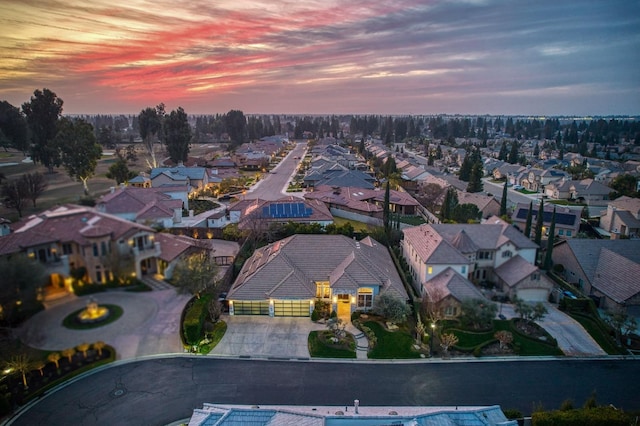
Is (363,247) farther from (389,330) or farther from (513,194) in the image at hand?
(513,194)

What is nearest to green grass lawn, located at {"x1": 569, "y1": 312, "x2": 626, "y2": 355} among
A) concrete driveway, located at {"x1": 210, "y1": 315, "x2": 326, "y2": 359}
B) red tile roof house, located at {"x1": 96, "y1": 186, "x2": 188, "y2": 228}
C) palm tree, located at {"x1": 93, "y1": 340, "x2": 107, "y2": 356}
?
concrete driveway, located at {"x1": 210, "y1": 315, "x2": 326, "y2": 359}

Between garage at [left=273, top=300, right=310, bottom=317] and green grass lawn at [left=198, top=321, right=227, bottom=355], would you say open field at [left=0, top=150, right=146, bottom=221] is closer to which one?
green grass lawn at [left=198, top=321, right=227, bottom=355]

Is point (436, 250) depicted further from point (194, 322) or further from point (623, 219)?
point (623, 219)

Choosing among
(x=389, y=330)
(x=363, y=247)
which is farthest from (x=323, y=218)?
Result: (x=389, y=330)

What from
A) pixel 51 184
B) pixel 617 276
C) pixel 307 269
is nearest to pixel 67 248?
pixel 51 184

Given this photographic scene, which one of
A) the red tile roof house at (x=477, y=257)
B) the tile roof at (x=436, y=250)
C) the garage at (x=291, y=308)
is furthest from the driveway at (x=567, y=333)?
the garage at (x=291, y=308)

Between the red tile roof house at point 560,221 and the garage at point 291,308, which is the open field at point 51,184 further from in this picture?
the red tile roof house at point 560,221
